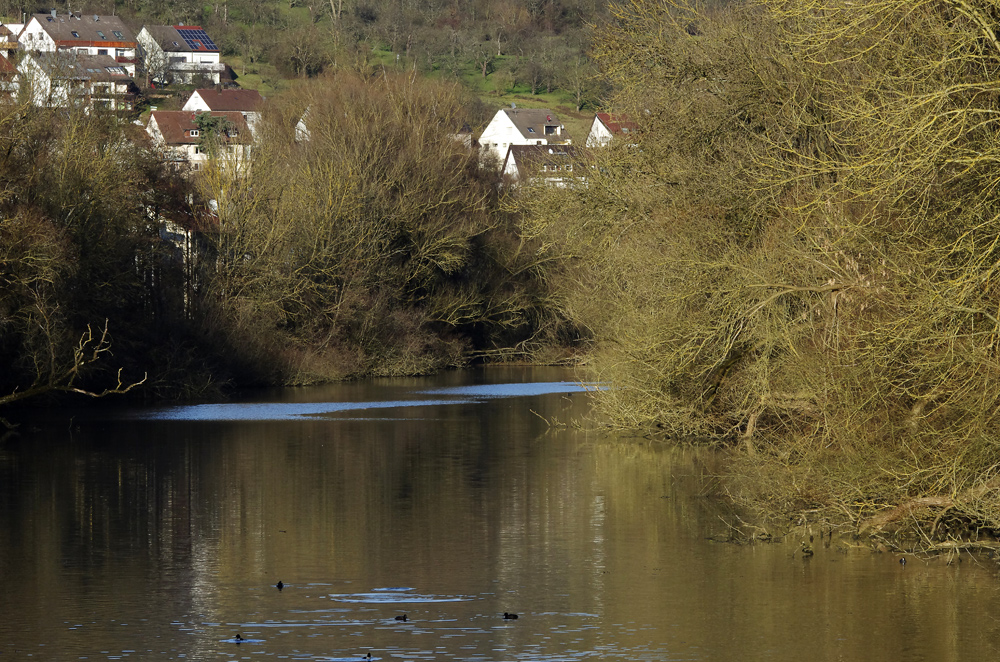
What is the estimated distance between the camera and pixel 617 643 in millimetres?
12406

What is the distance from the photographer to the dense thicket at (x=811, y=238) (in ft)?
45.9

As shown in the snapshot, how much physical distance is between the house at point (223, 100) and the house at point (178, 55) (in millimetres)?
8969

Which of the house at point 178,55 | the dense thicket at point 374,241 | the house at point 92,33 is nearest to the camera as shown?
the dense thicket at point 374,241

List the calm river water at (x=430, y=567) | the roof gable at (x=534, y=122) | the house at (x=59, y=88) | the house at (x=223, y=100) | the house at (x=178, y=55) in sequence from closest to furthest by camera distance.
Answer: the calm river water at (x=430, y=567), the house at (x=59, y=88), the house at (x=223, y=100), the roof gable at (x=534, y=122), the house at (x=178, y=55)

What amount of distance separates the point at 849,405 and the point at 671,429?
1031 centimetres

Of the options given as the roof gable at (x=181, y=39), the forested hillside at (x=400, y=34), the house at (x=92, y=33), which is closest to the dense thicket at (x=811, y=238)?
the forested hillside at (x=400, y=34)

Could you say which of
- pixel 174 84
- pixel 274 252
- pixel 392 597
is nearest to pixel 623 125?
pixel 392 597

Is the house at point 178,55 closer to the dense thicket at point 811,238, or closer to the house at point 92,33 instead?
the house at point 92,33

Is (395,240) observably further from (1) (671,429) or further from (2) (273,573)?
(2) (273,573)

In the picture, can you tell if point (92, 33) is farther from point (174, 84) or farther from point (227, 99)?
point (227, 99)

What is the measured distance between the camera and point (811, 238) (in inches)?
688

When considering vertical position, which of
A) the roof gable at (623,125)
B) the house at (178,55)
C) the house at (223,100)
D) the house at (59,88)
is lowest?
the roof gable at (623,125)

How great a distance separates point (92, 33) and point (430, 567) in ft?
365

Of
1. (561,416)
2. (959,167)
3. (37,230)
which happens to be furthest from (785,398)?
(37,230)
